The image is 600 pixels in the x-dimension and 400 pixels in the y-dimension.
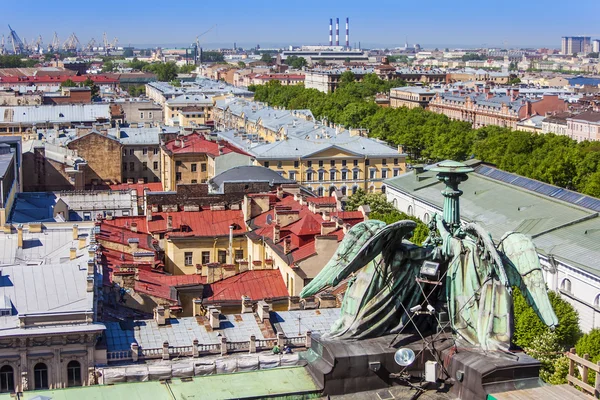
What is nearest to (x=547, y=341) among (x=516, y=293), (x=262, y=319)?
(x=516, y=293)

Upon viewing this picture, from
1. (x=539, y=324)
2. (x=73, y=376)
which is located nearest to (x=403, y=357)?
(x=73, y=376)

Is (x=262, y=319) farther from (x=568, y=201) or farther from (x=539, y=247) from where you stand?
(x=568, y=201)

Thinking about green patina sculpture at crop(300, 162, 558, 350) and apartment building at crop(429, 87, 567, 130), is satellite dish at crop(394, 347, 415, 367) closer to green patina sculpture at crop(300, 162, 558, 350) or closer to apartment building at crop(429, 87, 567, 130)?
green patina sculpture at crop(300, 162, 558, 350)

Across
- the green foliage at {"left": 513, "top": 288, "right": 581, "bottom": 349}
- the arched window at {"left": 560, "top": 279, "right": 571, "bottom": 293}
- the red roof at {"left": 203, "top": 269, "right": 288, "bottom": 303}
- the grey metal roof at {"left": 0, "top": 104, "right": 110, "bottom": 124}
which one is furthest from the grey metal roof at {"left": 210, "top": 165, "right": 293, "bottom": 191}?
the grey metal roof at {"left": 0, "top": 104, "right": 110, "bottom": 124}

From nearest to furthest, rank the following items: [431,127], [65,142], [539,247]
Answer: [539,247] → [65,142] → [431,127]

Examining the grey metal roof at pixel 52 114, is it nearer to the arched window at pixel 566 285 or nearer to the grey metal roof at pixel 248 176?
the grey metal roof at pixel 248 176

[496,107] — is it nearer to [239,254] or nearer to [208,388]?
[239,254]
